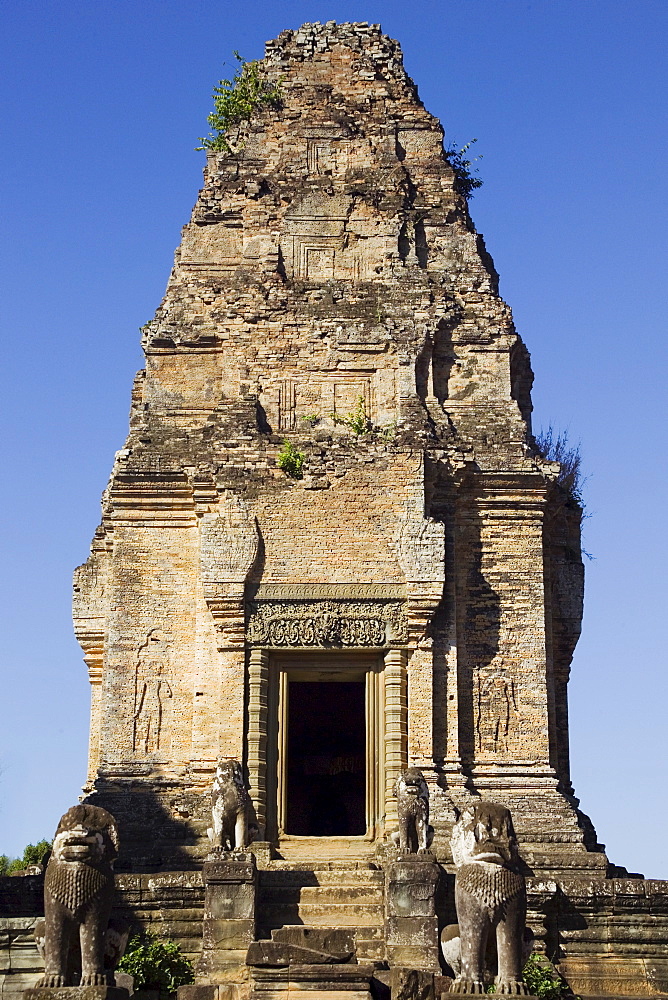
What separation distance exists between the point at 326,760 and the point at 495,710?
6400 mm

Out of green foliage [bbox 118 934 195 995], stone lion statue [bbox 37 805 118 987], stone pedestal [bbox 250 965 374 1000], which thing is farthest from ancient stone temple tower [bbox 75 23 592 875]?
stone lion statue [bbox 37 805 118 987]

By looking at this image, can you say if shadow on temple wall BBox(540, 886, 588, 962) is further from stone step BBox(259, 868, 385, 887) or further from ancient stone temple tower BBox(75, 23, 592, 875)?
stone step BBox(259, 868, 385, 887)

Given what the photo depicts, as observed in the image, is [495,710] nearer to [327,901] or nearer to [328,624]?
[328,624]

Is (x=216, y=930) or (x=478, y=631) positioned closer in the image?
(x=216, y=930)

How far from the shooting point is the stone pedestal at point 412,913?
53.2 ft

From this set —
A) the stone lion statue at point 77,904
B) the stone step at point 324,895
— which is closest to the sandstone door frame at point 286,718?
the stone step at point 324,895

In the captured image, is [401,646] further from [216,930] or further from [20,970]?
[20,970]

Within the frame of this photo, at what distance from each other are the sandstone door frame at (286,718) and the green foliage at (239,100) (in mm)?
8287

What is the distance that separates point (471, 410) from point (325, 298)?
265cm

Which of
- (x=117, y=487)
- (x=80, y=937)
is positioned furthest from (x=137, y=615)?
(x=80, y=937)

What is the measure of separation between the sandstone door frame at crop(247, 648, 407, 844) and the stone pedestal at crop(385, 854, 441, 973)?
2867mm

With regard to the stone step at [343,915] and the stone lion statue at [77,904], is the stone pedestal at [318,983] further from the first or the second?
the stone step at [343,915]

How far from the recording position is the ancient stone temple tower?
19906 mm

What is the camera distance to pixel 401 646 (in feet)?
65.8
